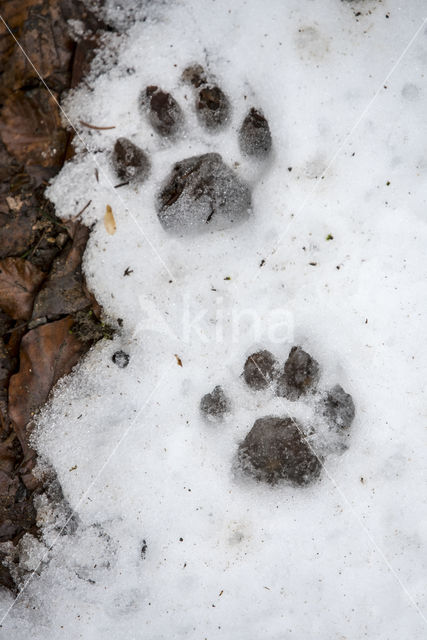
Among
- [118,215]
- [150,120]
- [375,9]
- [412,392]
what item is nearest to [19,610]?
[118,215]

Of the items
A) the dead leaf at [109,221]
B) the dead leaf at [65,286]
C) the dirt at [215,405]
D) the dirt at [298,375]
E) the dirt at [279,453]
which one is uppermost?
the dead leaf at [109,221]

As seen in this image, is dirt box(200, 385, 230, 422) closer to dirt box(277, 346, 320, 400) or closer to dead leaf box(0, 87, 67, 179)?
dirt box(277, 346, 320, 400)

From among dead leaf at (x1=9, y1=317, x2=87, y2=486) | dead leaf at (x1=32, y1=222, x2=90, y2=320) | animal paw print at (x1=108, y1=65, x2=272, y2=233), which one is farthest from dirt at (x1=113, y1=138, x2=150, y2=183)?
dead leaf at (x1=9, y1=317, x2=87, y2=486)

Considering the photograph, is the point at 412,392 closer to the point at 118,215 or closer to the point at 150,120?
the point at 118,215

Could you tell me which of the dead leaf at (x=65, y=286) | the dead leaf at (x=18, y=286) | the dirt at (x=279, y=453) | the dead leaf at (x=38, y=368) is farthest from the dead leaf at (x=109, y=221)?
the dirt at (x=279, y=453)

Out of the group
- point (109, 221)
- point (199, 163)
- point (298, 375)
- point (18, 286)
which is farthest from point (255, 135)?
point (18, 286)

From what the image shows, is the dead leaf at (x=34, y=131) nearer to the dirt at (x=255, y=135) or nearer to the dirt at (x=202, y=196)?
the dirt at (x=202, y=196)

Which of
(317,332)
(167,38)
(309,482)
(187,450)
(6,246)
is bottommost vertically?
(309,482)
